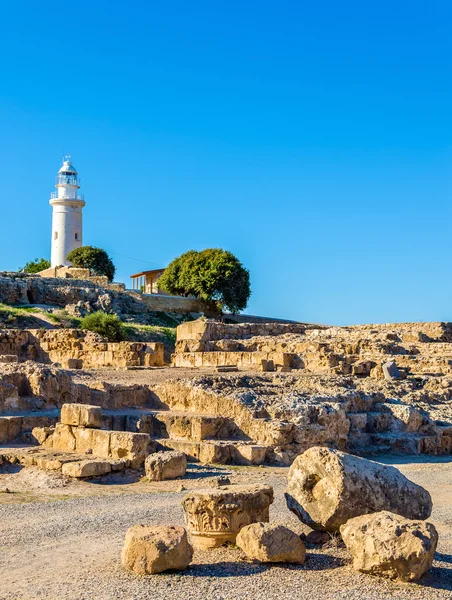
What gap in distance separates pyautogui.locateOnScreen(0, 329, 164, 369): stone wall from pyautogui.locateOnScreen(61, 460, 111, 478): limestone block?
10631 mm

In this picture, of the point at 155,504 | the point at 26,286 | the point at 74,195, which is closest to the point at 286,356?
the point at 155,504

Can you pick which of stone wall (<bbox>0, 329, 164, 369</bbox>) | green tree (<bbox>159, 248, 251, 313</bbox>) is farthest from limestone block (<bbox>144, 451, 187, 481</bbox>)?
green tree (<bbox>159, 248, 251, 313</bbox>)

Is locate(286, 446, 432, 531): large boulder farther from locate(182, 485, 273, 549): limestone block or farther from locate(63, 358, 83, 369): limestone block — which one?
locate(63, 358, 83, 369): limestone block

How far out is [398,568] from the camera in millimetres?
6102

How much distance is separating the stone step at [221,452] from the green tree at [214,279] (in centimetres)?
4057

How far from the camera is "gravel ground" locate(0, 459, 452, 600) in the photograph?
5.86 meters

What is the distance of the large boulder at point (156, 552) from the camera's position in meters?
6.14

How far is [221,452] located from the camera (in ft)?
39.5

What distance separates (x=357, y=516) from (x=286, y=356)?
14845 mm

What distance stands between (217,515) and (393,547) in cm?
165

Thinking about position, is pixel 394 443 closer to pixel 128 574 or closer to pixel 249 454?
pixel 249 454

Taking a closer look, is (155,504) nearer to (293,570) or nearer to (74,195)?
(293,570)

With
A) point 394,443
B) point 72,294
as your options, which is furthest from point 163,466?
point 72,294

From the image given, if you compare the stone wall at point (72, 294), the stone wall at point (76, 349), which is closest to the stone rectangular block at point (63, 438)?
the stone wall at point (76, 349)
